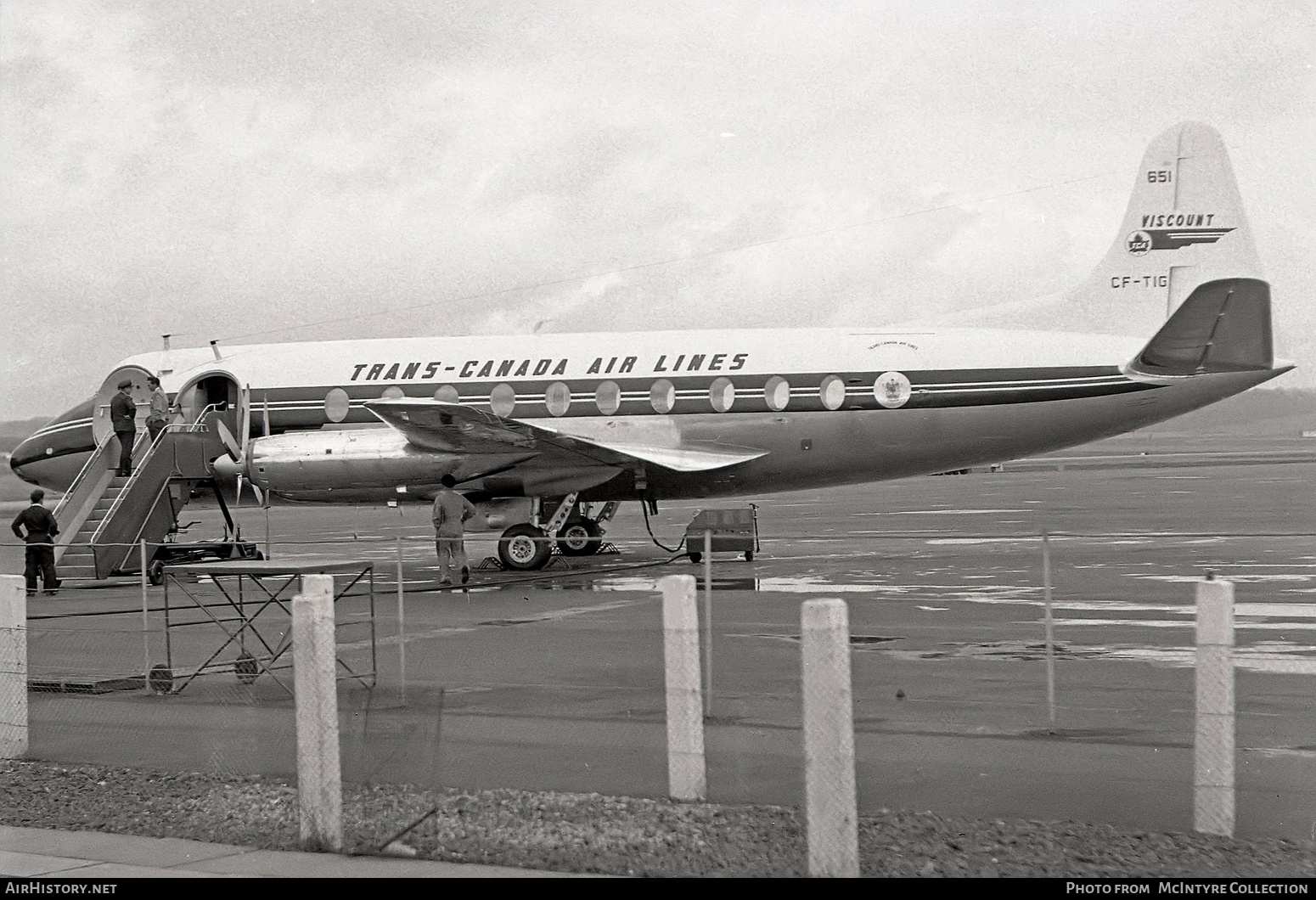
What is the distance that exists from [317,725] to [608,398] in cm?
1586

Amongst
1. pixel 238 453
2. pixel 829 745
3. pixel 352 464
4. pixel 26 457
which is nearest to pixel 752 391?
pixel 352 464

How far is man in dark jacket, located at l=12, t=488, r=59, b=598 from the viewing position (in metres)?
21.9

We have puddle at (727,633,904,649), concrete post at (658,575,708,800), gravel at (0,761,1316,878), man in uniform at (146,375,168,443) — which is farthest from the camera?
man in uniform at (146,375,168,443)

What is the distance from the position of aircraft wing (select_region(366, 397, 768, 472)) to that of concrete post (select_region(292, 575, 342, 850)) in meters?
12.3

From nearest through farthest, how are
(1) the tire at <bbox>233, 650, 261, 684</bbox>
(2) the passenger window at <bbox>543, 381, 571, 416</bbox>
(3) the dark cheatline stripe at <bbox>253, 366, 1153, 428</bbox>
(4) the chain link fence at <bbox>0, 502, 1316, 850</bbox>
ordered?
(4) the chain link fence at <bbox>0, 502, 1316, 850</bbox>
(1) the tire at <bbox>233, 650, 261, 684</bbox>
(3) the dark cheatline stripe at <bbox>253, 366, 1153, 428</bbox>
(2) the passenger window at <bbox>543, 381, 571, 416</bbox>

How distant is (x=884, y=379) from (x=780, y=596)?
6.10m

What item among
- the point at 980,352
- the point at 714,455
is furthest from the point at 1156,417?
the point at 714,455

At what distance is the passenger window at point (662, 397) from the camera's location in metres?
23.0

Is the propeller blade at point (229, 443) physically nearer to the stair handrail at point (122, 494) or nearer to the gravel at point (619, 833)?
the stair handrail at point (122, 494)

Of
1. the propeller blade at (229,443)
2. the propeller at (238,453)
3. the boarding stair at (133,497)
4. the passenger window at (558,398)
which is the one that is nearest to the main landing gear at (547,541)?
the passenger window at (558,398)

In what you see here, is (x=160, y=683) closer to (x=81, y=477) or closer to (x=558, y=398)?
(x=558, y=398)

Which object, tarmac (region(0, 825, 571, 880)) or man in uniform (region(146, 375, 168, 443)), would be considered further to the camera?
man in uniform (region(146, 375, 168, 443))

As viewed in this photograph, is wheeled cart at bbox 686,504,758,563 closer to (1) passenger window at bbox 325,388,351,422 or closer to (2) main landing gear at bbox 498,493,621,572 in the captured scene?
(2) main landing gear at bbox 498,493,621,572

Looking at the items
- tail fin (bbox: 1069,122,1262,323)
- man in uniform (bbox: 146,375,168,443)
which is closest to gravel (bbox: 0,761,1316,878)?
man in uniform (bbox: 146,375,168,443)
